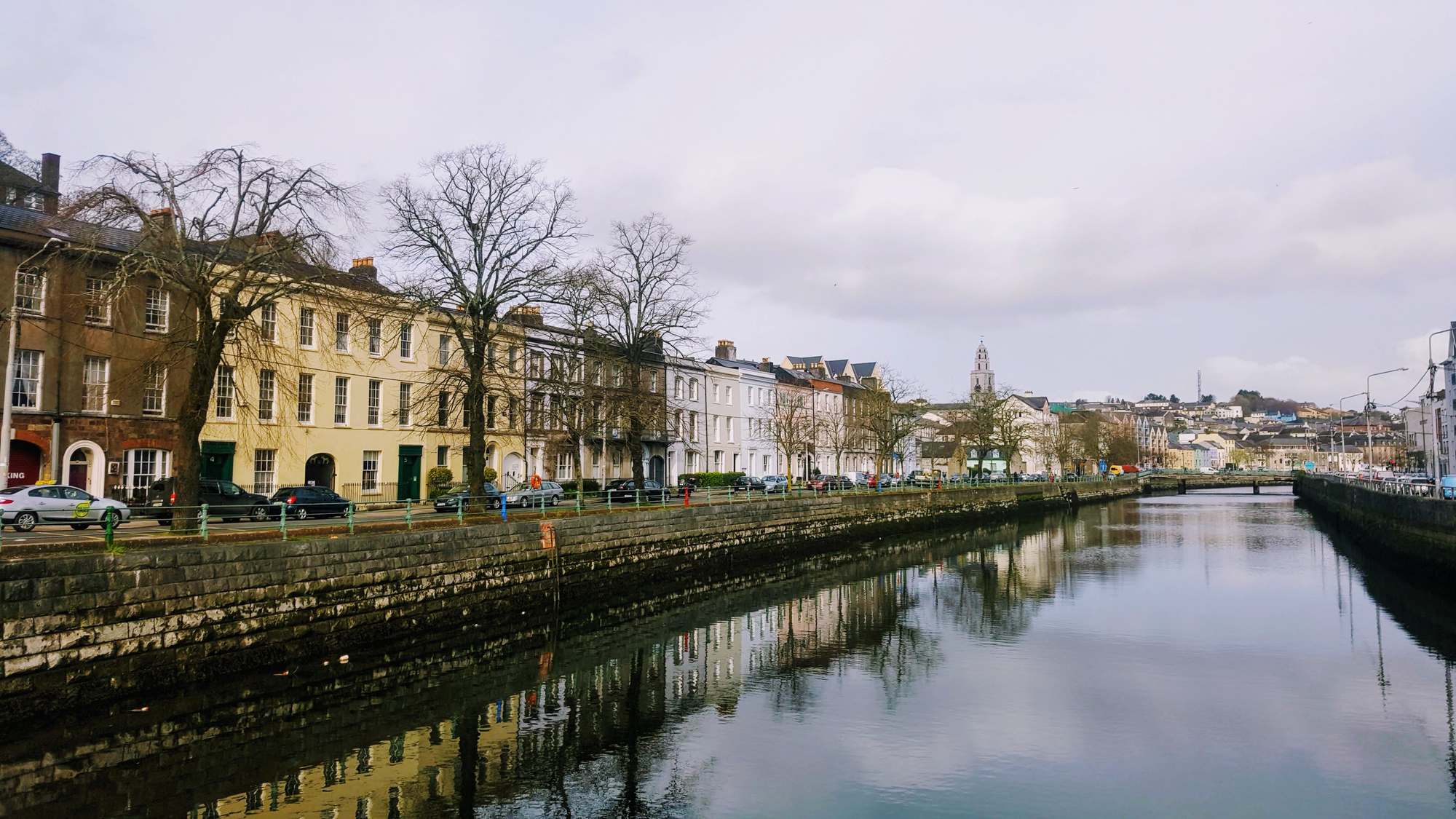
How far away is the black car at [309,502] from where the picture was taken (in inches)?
1134

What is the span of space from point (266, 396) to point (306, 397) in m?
2.05

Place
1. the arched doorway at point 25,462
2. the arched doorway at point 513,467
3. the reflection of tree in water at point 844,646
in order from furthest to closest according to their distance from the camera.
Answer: the arched doorway at point 513,467 → the arched doorway at point 25,462 → the reflection of tree in water at point 844,646

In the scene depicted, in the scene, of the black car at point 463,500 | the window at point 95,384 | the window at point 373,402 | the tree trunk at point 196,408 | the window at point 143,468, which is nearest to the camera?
the tree trunk at point 196,408

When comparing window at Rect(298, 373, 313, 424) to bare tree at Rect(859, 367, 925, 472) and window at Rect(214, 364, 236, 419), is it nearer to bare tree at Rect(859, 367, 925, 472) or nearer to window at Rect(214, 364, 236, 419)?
window at Rect(214, 364, 236, 419)

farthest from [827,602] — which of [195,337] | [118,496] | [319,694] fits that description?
[118,496]

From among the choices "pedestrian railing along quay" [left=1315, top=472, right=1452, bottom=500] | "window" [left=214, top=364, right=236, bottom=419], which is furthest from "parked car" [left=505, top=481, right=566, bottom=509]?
"pedestrian railing along quay" [left=1315, top=472, right=1452, bottom=500]

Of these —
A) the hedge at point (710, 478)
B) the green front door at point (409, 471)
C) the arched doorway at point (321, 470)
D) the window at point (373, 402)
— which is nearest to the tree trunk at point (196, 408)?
the arched doorway at point (321, 470)

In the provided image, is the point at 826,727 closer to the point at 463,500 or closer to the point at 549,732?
the point at 549,732

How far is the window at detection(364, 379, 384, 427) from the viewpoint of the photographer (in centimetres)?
4106

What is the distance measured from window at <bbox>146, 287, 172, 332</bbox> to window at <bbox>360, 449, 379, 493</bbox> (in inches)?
399

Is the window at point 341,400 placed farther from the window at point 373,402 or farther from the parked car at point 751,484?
the parked car at point 751,484

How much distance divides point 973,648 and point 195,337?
69.1ft

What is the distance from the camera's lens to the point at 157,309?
108 ft

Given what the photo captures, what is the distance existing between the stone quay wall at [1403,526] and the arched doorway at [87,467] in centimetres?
4548
